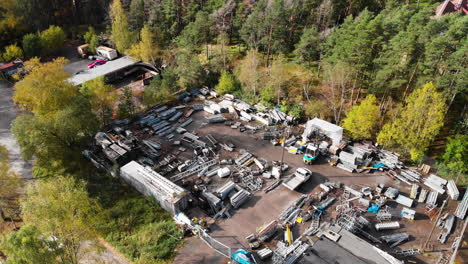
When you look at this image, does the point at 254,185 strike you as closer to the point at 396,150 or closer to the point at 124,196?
the point at 124,196

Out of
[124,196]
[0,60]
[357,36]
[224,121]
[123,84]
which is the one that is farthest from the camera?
[0,60]

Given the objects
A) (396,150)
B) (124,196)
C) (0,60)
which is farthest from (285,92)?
(0,60)

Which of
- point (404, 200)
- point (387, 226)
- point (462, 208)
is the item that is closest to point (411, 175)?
point (404, 200)

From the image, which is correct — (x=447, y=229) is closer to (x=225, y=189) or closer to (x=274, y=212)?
(x=274, y=212)

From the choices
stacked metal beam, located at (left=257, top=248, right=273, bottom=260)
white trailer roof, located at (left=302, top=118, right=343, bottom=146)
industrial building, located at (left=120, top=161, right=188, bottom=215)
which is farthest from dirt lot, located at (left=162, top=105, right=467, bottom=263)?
white trailer roof, located at (left=302, top=118, right=343, bottom=146)

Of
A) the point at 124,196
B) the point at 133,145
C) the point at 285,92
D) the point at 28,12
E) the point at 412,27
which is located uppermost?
the point at 412,27

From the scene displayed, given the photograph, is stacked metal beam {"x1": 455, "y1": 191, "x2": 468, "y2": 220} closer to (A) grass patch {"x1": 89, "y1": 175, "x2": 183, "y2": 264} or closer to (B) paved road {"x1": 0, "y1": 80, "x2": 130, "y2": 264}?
(A) grass patch {"x1": 89, "y1": 175, "x2": 183, "y2": 264}
